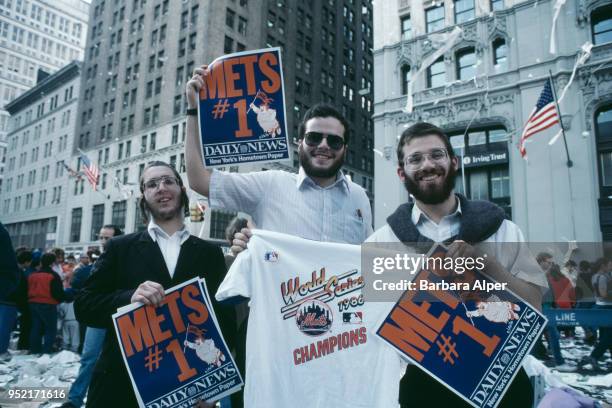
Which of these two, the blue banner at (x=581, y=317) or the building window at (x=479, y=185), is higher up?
the building window at (x=479, y=185)

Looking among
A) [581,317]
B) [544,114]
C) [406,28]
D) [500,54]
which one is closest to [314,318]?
[581,317]

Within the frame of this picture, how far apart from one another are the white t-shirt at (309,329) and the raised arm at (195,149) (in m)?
0.55

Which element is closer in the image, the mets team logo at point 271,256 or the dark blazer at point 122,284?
the dark blazer at point 122,284

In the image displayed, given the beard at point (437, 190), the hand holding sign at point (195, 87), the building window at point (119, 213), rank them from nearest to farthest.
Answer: the beard at point (437, 190) → the hand holding sign at point (195, 87) → the building window at point (119, 213)

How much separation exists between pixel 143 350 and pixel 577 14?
24463mm

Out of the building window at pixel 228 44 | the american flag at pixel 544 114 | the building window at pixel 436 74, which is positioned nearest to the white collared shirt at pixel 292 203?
the american flag at pixel 544 114

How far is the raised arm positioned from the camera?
2.83m

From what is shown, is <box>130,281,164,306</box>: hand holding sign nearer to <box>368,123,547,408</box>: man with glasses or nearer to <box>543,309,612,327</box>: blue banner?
<box>368,123,547,408</box>: man with glasses

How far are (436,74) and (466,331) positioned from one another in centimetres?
2433

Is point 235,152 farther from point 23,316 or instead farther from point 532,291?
point 23,316

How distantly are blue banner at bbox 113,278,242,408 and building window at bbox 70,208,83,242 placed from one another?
1907 inches

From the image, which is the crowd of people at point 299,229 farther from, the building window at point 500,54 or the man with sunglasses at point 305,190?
the building window at point 500,54

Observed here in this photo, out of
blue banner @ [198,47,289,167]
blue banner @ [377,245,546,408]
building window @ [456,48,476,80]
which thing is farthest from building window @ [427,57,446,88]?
blue banner @ [377,245,546,408]

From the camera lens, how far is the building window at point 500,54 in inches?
848
